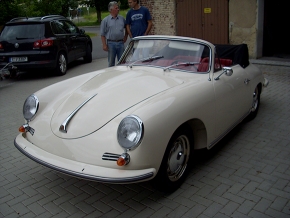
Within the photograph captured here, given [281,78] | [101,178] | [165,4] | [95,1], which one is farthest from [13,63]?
[95,1]

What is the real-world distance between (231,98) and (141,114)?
174 centimetres

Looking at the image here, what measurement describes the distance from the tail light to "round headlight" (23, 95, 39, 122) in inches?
239

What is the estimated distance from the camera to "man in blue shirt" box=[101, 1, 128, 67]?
7754 mm

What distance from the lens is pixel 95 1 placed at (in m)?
43.6

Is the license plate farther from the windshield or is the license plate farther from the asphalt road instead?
the windshield

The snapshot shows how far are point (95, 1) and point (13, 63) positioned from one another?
35923mm

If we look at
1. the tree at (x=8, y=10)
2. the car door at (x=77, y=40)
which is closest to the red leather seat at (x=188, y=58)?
the car door at (x=77, y=40)

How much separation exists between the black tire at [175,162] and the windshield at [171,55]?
108cm

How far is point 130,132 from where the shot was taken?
3.18m

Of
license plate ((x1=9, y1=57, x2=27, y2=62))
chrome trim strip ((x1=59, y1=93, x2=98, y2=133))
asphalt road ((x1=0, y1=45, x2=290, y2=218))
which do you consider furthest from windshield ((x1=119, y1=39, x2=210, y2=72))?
license plate ((x1=9, y1=57, x2=27, y2=62))

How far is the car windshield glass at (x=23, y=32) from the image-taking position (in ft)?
32.6

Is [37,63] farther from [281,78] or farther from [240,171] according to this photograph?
[240,171]

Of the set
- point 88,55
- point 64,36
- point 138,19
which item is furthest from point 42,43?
point 138,19

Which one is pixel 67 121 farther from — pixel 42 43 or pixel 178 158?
pixel 42 43
